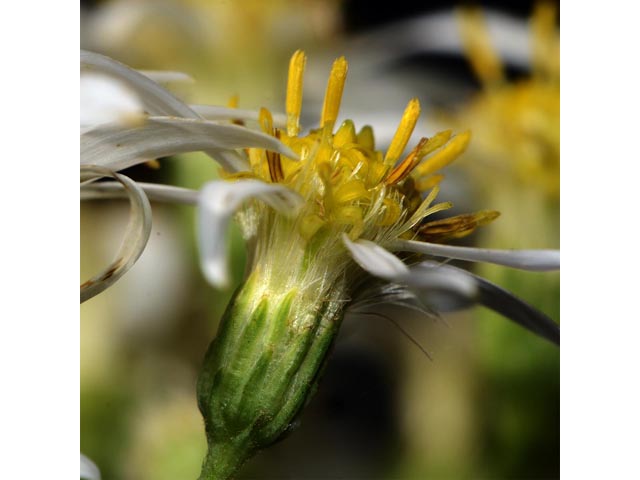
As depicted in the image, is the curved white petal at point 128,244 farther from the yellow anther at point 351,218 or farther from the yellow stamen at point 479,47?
the yellow stamen at point 479,47

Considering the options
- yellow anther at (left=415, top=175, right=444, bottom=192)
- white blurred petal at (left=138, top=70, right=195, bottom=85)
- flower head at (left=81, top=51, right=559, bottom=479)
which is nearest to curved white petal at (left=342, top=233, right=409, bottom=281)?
flower head at (left=81, top=51, right=559, bottom=479)

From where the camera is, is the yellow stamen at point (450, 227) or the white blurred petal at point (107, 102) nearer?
the white blurred petal at point (107, 102)

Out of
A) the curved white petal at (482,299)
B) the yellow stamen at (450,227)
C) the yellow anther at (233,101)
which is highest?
the yellow anther at (233,101)

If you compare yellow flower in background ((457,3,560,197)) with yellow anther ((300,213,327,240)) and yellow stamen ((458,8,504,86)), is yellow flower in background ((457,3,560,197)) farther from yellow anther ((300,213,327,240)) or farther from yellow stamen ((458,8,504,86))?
yellow anther ((300,213,327,240))

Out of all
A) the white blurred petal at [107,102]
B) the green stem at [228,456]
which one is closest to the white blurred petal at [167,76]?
the white blurred petal at [107,102]

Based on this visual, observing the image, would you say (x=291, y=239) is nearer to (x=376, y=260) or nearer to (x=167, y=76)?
(x=376, y=260)

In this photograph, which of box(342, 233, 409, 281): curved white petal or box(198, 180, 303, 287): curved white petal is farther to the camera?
box(342, 233, 409, 281): curved white petal
